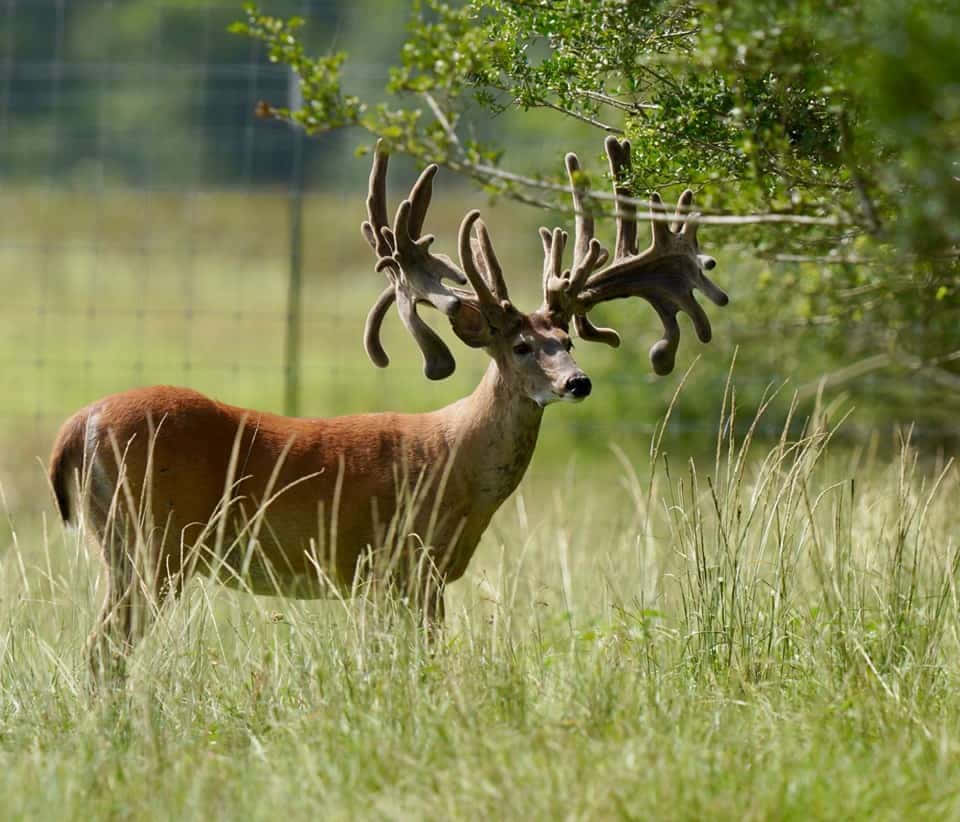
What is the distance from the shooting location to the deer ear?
472 cm

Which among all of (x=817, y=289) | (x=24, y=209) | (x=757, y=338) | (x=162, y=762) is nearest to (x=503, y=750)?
(x=162, y=762)

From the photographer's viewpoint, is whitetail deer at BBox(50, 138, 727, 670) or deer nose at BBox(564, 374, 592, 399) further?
whitetail deer at BBox(50, 138, 727, 670)

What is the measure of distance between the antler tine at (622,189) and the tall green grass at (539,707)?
75 centimetres

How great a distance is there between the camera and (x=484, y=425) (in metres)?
4.83

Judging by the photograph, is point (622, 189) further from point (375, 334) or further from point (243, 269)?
point (243, 269)

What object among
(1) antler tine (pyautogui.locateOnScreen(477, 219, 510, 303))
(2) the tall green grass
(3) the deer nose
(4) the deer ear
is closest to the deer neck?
(4) the deer ear

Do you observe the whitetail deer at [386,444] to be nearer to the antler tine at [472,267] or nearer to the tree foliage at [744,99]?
the antler tine at [472,267]

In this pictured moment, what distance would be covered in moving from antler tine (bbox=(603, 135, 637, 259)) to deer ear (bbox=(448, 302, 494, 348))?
477mm

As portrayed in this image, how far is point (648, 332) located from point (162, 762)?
5721mm

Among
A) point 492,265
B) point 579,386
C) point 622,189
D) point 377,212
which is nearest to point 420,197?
point 377,212

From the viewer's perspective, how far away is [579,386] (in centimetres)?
444

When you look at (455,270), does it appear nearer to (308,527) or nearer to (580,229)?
(580,229)

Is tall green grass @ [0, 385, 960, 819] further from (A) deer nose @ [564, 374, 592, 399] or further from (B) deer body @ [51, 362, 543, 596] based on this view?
(A) deer nose @ [564, 374, 592, 399]

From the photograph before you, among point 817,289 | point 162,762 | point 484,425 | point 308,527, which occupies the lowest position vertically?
point 162,762
